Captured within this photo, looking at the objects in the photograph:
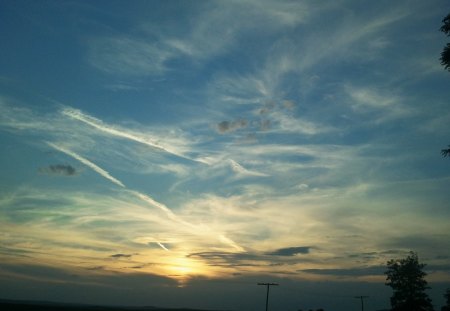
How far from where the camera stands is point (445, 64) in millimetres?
20453

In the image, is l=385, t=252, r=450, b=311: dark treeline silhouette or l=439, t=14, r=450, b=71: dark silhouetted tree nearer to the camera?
l=439, t=14, r=450, b=71: dark silhouetted tree

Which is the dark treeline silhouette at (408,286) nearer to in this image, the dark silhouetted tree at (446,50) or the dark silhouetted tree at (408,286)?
the dark silhouetted tree at (408,286)

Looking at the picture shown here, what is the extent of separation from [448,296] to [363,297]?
77.3 m

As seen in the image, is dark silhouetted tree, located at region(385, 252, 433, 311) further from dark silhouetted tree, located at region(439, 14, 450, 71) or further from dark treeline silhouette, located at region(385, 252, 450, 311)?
dark silhouetted tree, located at region(439, 14, 450, 71)

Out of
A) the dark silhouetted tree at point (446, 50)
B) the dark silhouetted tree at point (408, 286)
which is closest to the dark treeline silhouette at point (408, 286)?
the dark silhouetted tree at point (408, 286)

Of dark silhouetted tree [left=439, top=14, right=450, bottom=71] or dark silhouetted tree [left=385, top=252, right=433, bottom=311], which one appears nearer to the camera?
dark silhouetted tree [left=439, top=14, right=450, bottom=71]

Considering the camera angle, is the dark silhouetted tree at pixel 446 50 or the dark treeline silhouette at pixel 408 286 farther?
the dark treeline silhouette at pixel 408 286

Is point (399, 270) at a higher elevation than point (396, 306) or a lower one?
higher

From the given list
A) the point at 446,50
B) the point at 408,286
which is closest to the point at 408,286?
the point at 408,286

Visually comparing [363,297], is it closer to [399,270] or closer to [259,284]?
[259,284]

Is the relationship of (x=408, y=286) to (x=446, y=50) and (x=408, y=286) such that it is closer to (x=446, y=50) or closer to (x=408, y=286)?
(x=408, y=286)

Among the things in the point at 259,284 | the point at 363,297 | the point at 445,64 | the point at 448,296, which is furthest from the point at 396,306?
the point at 445,64

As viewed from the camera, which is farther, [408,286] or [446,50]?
[408,286]

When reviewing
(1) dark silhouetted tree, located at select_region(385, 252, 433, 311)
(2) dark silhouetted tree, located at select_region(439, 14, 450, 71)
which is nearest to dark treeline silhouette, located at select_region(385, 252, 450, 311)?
(1) dark silhouetted tree, located at select_region(385, 252, 433, 311)
